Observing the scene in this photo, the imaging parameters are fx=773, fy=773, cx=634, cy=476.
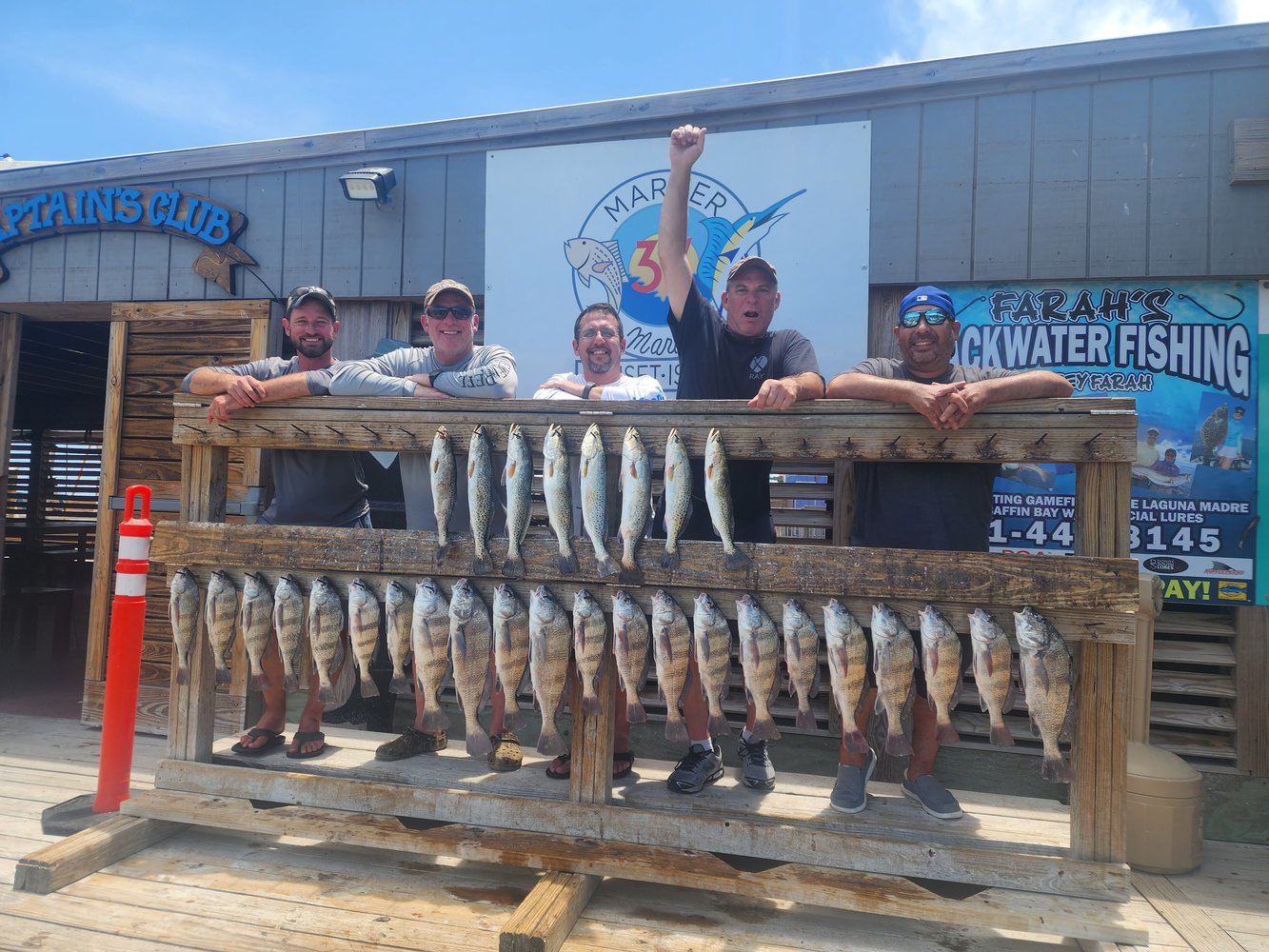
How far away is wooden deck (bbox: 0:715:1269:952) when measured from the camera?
233 cm

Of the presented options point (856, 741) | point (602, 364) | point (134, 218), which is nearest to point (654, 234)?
point (602, 364)

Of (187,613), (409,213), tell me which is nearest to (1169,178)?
(409,213)

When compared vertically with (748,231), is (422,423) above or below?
below

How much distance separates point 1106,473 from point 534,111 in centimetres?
391

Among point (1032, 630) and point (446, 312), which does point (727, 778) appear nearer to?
point (1032, 630)

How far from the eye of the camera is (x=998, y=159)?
435cm

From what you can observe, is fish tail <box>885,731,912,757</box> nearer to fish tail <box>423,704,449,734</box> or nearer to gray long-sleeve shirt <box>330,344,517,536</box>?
fish tail <box>423,704,449,734</box>

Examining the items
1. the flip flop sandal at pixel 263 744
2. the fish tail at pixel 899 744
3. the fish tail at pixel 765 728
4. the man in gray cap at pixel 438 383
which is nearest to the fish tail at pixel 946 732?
the fish tail at pixel 899 744

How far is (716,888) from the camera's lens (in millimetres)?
2447

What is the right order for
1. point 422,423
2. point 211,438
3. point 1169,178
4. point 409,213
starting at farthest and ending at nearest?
point 409,213 → point 1169,178 → point 211,438 → point 422,423

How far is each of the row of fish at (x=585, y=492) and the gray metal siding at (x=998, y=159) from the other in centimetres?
248

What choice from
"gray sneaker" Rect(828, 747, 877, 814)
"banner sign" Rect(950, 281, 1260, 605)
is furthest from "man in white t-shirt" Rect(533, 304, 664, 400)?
"banner sign" Rect(950, 281, 1260, 605)

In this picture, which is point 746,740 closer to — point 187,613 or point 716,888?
point 716,888

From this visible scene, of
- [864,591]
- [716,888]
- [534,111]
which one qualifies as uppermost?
[534,111]
